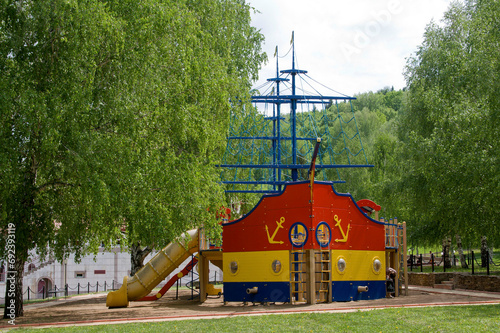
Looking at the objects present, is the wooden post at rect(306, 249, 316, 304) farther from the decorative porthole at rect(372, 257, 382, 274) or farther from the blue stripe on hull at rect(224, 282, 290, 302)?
the decorative porthole at rect(372, 257, 382, 274)

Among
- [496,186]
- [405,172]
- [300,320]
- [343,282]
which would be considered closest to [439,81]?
[405,172]

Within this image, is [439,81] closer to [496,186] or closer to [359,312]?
[496,186]

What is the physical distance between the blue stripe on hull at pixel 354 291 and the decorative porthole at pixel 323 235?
1.30 m

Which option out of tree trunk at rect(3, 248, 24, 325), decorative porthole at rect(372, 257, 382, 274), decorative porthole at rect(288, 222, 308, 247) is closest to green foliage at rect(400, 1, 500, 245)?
decorative porthole at rect(372, 257, 382, 274)

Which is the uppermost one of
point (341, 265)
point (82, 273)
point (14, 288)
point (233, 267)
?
point (341, 265)

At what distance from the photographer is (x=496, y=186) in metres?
21.0

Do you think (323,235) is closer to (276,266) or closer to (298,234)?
(298,234)

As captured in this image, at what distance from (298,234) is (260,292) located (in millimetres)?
2242

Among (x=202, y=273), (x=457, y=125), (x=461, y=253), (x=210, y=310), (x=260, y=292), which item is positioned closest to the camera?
(x=210, y=310)

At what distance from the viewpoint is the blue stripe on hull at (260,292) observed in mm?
18422

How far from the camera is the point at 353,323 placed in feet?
42.9

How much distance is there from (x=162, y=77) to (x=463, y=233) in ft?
56.6

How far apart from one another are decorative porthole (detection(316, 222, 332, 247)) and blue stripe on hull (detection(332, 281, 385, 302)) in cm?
130

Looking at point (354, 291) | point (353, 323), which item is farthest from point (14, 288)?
point (354, 291)
